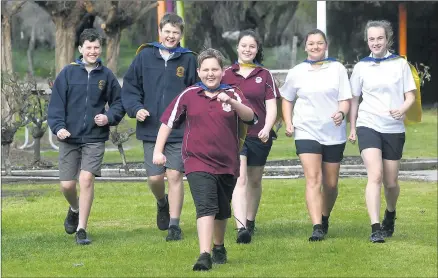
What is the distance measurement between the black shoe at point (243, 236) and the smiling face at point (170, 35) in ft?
6.09

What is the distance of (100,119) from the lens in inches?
424

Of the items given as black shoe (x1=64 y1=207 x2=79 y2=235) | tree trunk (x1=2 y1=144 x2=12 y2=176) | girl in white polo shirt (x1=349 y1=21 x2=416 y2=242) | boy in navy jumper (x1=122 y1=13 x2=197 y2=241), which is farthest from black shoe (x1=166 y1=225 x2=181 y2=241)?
tree trunk (x1=2 y1=144 x2=12 y2=176)

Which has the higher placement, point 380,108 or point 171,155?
point 380,108

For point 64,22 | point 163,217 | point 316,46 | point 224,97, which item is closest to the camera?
point 224,97

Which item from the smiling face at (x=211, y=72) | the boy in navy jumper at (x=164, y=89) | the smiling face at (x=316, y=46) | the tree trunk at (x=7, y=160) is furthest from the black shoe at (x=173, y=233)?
the tree trunk at (x=7, y=160)

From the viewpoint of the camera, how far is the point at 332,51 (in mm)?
36562

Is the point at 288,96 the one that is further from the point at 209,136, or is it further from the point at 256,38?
the point at 209,136

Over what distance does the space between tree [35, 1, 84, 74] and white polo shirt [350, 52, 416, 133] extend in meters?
14.8

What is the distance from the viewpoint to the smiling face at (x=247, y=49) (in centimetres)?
1091

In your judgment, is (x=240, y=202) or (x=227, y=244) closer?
(x=227, y=244)

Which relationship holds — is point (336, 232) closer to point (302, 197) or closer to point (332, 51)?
point (302, 197)

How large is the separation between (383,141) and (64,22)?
16007 mm

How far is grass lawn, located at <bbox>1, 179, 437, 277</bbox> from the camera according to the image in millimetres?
9250

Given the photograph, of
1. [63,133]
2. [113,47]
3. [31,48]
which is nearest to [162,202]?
[63,133]
